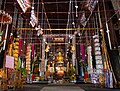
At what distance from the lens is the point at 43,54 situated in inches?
871

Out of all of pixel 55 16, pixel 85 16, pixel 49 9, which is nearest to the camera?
pixel 85 16

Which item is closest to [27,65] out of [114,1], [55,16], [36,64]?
[36,64]

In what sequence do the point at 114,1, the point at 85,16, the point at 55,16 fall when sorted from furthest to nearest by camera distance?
1. the point at 55,16
2. the point at 85,16
3. the point at 114,1

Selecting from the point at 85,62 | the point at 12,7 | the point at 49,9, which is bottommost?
the point at 85,62

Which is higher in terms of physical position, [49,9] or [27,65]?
[49,9]

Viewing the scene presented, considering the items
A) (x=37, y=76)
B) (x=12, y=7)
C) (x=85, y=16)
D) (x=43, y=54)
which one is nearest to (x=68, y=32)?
(x=43, y=54)

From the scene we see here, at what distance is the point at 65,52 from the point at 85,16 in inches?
461

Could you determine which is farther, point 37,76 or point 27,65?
point 37,76

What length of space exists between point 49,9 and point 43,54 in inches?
261

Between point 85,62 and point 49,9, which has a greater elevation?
point 49,9

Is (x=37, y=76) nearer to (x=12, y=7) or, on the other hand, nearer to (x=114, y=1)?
(x=12, y=7)

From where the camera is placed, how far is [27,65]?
19.5m

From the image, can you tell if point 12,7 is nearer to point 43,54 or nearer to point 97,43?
point 97,43

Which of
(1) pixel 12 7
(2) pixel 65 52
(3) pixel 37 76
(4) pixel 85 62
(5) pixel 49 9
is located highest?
(5) pixel 49 9
